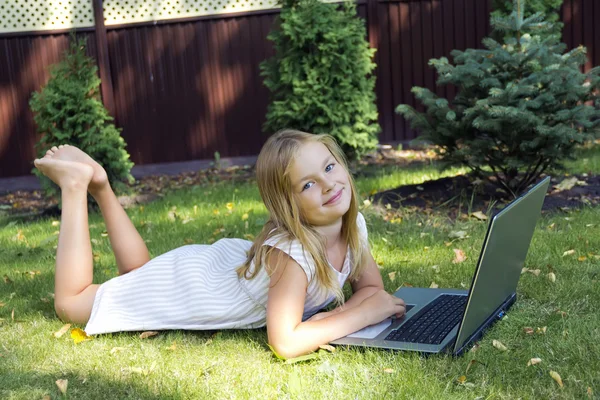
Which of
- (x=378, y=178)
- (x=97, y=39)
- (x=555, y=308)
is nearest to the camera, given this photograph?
(x=555, y=308)

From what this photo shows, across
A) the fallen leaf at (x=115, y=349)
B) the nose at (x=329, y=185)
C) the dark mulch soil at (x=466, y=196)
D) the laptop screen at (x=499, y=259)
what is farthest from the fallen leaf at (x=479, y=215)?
the fallen leaf at (x=115, y=349)

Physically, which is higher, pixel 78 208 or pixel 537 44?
pixel 537 44

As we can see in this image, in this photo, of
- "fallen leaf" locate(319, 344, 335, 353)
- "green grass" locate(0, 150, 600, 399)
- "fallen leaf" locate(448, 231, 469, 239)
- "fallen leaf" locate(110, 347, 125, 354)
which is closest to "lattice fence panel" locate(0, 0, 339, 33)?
"green grass" locate(0, 150, 600, 399)

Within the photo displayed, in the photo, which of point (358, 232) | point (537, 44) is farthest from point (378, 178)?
point (358, 232)

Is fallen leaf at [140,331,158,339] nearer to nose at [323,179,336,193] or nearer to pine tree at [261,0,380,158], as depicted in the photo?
nose at [323,179,336,193]

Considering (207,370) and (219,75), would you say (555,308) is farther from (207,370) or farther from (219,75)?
(219,75)

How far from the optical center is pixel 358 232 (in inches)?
125

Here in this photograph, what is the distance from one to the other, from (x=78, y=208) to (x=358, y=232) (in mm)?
1269

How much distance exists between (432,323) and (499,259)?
19.5 inches

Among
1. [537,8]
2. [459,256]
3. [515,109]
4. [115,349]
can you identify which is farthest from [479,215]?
[537,8]

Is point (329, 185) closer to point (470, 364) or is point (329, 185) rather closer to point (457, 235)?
point (470, 364)

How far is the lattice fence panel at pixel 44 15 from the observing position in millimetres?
9180

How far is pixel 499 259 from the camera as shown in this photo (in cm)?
259

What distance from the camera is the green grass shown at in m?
2.50
